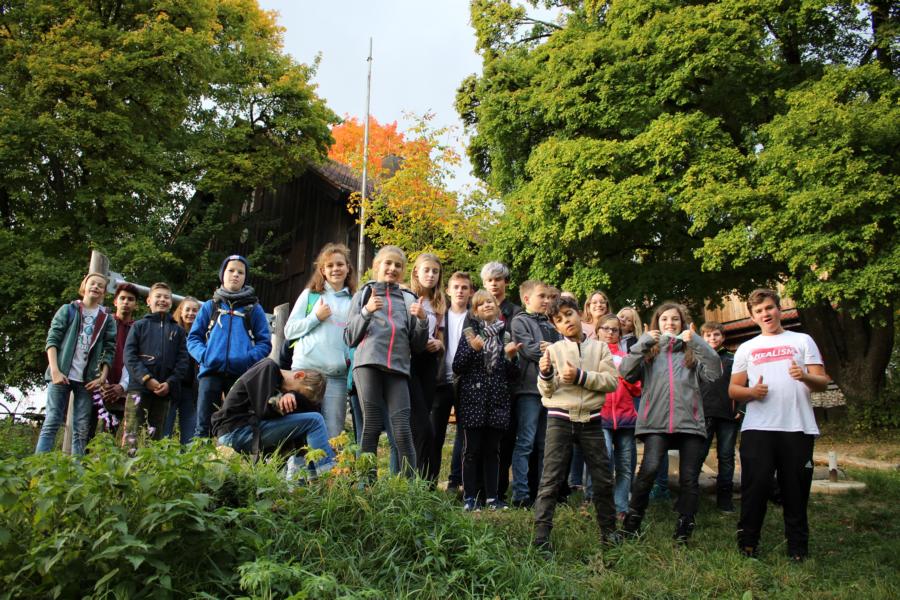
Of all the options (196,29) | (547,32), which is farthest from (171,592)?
(196,29)

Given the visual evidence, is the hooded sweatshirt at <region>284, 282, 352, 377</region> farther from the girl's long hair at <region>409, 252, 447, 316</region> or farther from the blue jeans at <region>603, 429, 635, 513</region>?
the blue jeans at <region>603, 429, 635, 513</region>

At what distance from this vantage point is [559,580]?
3953 millimetres

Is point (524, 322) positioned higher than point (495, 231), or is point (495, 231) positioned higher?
point (495, 231)

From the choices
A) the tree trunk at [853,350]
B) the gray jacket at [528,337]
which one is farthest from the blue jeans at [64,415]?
the tree trunk at [853,350]

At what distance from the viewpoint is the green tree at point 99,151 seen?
18.2 meters

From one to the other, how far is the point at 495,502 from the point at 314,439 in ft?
4.99

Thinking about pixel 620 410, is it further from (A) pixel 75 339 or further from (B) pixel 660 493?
(A) pixel 75 339

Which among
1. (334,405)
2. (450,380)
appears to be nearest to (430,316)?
(450,380)

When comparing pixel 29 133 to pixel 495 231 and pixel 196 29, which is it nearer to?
pixel 196 29

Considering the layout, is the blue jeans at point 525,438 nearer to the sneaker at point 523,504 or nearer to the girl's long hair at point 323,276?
the sneaker at point 523,504

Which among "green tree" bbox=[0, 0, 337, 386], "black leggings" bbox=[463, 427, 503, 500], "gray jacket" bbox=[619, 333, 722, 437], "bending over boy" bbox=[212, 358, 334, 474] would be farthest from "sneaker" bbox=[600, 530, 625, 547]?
"green tree" bbox=[0, 0, 337, 386]

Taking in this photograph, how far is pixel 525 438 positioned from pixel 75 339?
415 centimetres

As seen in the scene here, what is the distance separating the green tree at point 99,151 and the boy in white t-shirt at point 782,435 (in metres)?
16.8

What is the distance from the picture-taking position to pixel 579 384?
15.4 feet
